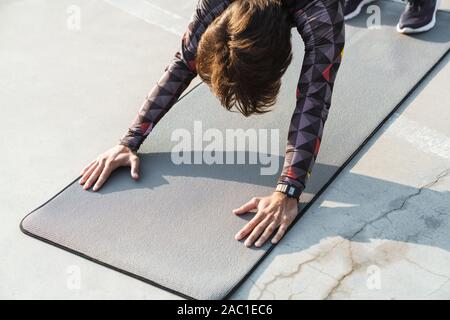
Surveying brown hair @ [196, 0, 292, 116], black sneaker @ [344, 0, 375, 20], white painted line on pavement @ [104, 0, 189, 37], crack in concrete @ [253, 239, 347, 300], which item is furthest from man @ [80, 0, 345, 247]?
black sneaker @ [344, 0, 375, 20]

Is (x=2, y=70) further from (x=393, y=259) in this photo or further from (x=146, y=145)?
(x=393, y=259)

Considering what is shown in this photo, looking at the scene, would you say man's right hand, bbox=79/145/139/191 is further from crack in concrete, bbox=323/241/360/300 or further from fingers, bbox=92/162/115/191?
crack in concrete, bbox=323/241/360/300

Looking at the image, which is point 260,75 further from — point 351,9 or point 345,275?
point 351,9

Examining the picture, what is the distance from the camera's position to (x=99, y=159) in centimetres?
231

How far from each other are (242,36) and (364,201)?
2.52 ft

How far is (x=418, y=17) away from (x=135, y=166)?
4.98ft

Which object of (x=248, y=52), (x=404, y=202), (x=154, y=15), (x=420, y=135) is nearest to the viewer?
(x=248, y=52)

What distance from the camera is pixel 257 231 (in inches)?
78.1

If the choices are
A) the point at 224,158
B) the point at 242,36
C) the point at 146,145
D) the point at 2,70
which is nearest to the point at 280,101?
the point at 224,158

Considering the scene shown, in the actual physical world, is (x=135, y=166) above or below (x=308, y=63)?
below

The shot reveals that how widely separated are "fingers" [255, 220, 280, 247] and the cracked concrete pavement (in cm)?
5

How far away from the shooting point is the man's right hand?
227cm

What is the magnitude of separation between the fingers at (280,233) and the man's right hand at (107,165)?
0.57 m

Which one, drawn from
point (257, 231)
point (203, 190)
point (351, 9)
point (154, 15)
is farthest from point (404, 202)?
point (154, 15)
